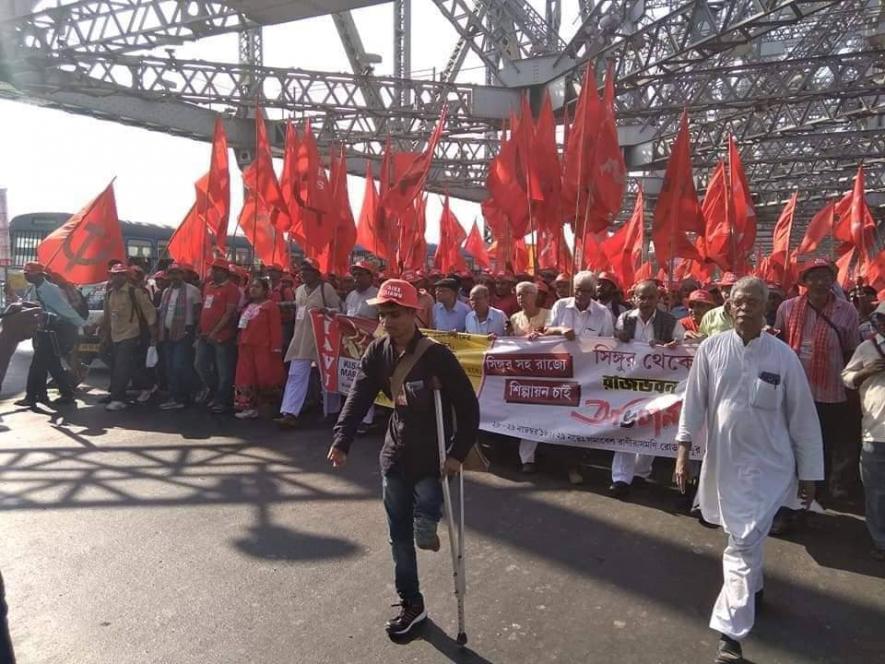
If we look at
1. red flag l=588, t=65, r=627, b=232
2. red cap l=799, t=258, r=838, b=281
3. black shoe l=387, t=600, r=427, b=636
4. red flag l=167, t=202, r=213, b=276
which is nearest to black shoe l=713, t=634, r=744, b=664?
black shoe l=387, t=600, r=427, b=636

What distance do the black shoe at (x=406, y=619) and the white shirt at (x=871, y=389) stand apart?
9.84 ft

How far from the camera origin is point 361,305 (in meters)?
7.41

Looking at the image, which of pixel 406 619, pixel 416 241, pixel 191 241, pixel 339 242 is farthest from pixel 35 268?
pixel 406 619

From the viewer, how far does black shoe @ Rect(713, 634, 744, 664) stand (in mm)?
2943

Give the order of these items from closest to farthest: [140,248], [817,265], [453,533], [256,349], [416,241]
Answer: [453,533], [817,265], [256,349], [416,241], [140,248]

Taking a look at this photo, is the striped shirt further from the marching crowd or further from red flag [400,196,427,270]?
red flag [400,196,427,270]

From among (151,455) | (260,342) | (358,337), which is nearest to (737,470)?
(358,337)

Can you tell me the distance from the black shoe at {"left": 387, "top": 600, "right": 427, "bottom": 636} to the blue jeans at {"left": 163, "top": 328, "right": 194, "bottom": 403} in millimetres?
6214

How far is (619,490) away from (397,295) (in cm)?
309

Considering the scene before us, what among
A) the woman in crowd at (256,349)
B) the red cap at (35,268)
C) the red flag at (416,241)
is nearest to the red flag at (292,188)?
the red flag at (416,241)

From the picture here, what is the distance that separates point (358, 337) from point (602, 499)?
3247mm

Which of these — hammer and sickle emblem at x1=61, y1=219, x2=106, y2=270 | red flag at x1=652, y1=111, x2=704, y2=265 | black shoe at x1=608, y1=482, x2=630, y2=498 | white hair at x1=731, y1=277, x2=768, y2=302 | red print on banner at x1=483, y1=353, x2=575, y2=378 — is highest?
red flag at x1=652, y1=111, x2=704, y2=265

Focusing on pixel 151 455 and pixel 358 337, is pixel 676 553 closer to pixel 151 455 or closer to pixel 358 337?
pixel 358 337

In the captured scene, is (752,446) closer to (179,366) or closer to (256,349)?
(256,349)
